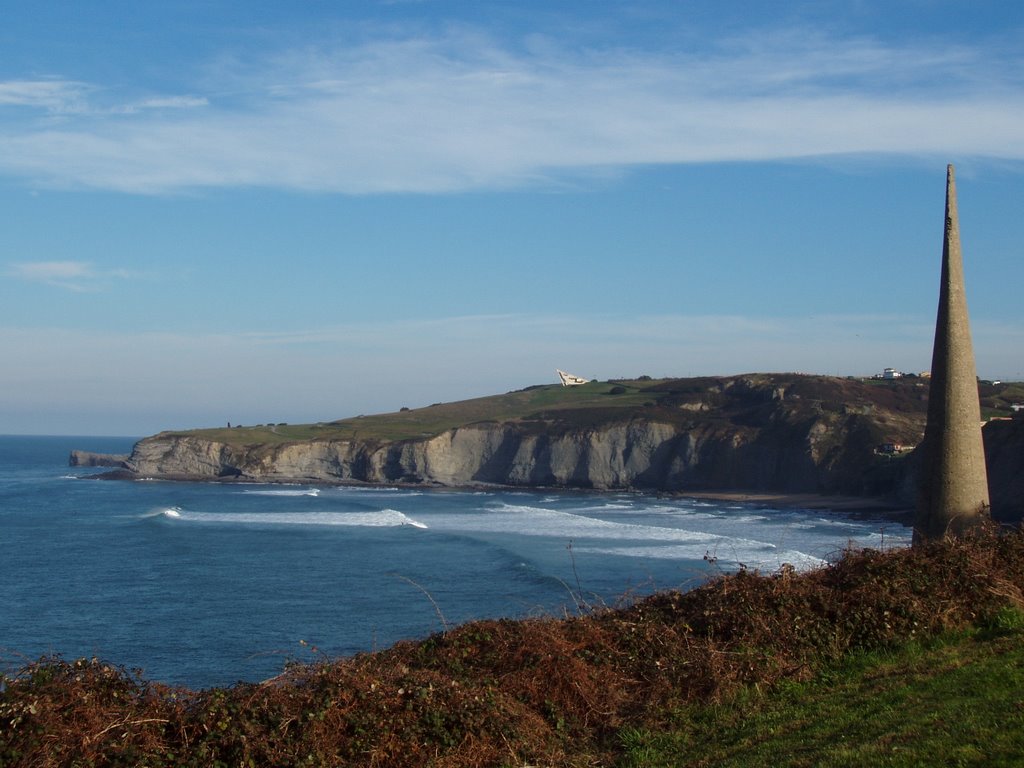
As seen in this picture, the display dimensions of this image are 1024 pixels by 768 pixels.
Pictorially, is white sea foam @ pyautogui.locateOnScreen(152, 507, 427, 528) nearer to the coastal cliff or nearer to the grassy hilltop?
the coastal cliff

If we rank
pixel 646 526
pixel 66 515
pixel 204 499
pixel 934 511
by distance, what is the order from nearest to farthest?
pixel 934 511
pixel 646 526
pixel 66 515
pixel 204 499

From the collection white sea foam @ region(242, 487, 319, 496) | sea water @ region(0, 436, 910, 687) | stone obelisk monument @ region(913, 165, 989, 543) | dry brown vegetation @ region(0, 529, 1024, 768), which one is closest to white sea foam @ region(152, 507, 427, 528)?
sea water @ region(0, 436, 910, 687)

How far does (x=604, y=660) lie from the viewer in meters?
8.53

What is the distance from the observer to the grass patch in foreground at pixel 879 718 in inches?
249

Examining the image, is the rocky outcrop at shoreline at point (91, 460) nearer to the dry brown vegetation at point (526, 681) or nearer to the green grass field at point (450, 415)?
the green grass field at point (450, 415)

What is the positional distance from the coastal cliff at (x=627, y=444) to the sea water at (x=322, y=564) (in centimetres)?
1037

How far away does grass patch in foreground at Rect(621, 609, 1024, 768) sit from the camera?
633 centimetres

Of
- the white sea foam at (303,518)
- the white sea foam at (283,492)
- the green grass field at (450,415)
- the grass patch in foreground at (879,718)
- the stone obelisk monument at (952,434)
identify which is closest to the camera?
the grass patch in foreground at (879,718)

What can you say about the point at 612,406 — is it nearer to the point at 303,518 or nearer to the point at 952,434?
the point at 303,518

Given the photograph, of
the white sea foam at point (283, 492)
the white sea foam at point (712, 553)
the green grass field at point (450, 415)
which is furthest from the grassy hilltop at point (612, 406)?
the white sea foam at point (712, 553)

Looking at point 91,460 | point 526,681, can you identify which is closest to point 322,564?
point 526,681

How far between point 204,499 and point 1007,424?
190ft

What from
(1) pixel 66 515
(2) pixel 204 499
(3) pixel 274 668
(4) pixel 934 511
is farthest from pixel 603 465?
(4) pixel 934 511

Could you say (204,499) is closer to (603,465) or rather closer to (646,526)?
(603,465)
